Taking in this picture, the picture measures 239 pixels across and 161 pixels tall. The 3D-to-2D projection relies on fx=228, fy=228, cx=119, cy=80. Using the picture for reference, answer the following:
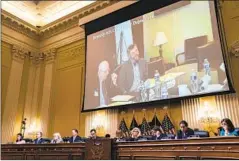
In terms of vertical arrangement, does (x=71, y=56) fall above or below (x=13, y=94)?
above

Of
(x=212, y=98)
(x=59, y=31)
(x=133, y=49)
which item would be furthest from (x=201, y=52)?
(x=59, y=31)

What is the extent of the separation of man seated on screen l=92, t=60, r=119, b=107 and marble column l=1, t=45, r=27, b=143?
397 cm

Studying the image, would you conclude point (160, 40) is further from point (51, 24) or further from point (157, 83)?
point (51, 24)

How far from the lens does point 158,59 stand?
273 inches

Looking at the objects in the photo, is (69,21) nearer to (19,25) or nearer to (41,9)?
(41,9)

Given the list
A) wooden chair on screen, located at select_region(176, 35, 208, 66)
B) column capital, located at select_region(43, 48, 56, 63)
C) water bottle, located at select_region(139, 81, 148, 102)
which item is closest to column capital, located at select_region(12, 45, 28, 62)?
column capital, located at select_region(43, 48, 56, 63)

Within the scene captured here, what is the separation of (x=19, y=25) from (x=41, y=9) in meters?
1.37

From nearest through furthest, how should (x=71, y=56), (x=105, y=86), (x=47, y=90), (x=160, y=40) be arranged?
(x=160, y=40), (x=105, y=86), (x=71, y=56), (x=47, y=90)

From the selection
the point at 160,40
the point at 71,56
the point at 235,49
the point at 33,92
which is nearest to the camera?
the point at 235,49

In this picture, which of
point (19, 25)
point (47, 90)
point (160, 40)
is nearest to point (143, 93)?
point (160, 40)

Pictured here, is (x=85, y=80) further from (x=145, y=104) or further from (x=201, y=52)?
(x=201, y=52)

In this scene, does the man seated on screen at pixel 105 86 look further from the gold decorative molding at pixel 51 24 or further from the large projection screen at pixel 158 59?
the gold decorative molding at pixel 51 24

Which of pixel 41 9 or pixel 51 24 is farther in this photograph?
pixel 41 9

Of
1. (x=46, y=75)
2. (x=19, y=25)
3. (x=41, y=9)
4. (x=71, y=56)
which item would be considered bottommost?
(x=46, y=75)
